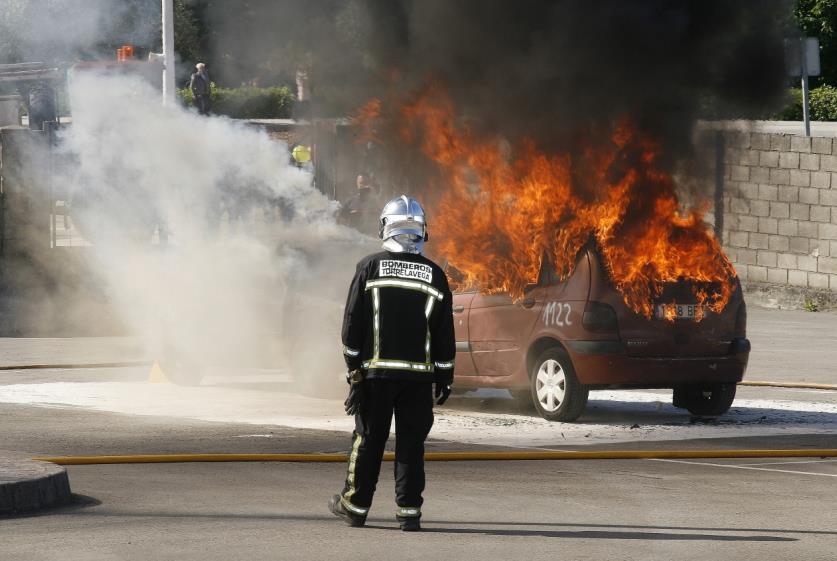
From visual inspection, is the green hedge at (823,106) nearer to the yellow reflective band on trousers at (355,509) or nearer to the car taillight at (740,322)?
the car taillight at (740,322)

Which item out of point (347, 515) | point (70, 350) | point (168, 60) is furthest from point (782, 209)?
point (347, 515)

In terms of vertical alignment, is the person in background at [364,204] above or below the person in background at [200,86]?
below

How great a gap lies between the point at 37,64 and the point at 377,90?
28.5 ft

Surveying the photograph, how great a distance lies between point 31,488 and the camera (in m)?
8.54

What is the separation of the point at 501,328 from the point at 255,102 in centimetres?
3345

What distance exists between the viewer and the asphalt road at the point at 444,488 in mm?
7656

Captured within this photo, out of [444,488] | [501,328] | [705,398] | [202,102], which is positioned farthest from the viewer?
[202,102]

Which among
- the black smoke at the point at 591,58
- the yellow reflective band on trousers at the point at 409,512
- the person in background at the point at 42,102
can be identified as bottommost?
the yellow reflective band on trousers at the point at 409,512

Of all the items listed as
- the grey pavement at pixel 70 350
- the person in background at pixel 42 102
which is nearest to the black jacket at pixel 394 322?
the grey pavement at pixel 70 350

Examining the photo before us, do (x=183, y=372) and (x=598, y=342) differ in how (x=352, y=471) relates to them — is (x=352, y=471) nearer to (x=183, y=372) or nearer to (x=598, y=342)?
(x=598, y=342)

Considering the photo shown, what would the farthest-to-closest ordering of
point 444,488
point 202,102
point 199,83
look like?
point 202,102, point 199,83, point 444,488

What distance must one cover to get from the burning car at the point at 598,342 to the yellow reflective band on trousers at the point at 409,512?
455 centimetres

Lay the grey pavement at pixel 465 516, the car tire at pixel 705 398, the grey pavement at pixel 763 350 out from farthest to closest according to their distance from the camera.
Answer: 1. the grey pavement at pixel 763 350
2. the car tire at pixel 705 398
3. the grey pavement at pixel 465 516

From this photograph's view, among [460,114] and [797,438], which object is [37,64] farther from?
[797,438]
